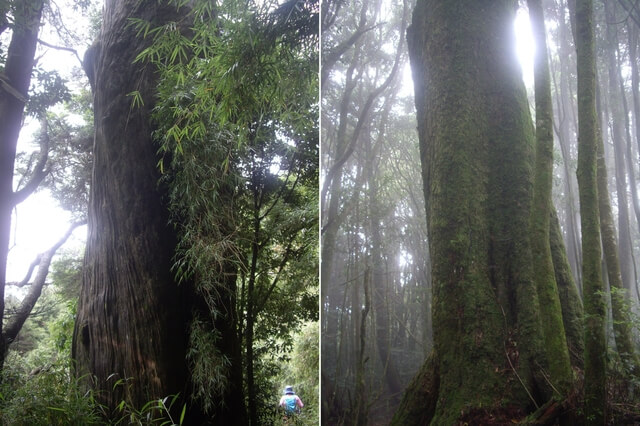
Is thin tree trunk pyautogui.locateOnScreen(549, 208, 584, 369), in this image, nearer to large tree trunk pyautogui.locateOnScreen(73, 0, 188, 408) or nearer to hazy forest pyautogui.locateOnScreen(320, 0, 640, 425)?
hazy forest pyautogui.locateOnScreen(320, 0, 640, 425)

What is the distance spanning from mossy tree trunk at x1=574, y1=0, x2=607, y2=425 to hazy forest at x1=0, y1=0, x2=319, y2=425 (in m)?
1.13

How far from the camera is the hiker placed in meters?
2.39

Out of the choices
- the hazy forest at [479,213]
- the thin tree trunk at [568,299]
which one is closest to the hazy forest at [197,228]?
the hazy forest at [479,213]

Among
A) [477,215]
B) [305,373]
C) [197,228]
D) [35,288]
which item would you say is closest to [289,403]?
[305,373]

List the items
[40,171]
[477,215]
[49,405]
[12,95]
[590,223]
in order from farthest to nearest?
[40,171]
[12,95]
[49,405]
[477,215]
[590,223]

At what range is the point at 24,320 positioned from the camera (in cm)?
407

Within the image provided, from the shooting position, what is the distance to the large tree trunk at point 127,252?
236 centimetres

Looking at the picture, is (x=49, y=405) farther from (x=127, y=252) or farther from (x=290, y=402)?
(x=290, y=402)

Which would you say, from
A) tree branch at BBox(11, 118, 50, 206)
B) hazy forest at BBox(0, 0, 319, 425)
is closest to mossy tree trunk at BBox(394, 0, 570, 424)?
hazy forest at BBox(0, 0, 319, 425)

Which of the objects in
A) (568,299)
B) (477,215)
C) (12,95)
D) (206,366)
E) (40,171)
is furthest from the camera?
(40,171)

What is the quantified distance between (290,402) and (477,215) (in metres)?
1.36

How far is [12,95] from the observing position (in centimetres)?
380

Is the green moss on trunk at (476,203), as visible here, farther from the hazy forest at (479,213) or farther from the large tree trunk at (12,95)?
the large tree trunk at (12,95)

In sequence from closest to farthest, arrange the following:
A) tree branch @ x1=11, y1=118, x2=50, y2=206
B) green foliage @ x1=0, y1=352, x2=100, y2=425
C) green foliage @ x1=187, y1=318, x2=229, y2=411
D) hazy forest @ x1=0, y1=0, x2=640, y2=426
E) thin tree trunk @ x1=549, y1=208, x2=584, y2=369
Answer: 1. thin tree trunk @ x1=549, y1=208, x2=584, y2=369
2. hazy forest @ x1=0, y1=0, x2=640, y2=426
3. green foliage @ x1=0, y1=352, x2=100, y2=425
4. green foliage @ x1=187, y1=318, x2=229, y2=411
5. tree branch @ x1=11, y1=118, x2=50, y2=206
